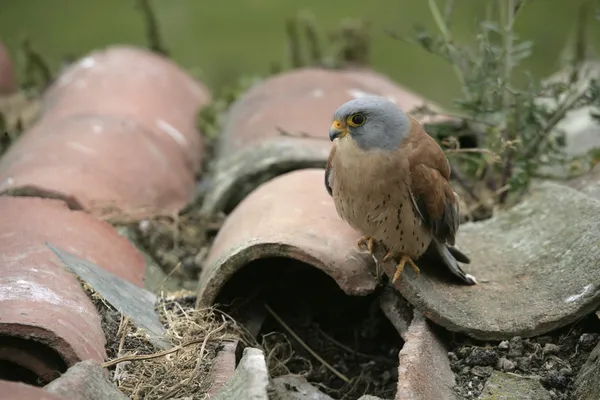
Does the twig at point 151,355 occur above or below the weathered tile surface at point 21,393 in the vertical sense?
below

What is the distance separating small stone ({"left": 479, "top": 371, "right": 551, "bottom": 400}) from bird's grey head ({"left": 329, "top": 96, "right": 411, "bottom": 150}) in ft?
2.39

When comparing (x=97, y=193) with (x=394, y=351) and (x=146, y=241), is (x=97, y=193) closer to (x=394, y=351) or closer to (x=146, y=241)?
(x=146, y=241)

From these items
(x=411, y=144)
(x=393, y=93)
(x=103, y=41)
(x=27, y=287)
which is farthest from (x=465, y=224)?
(x=103, y=41)

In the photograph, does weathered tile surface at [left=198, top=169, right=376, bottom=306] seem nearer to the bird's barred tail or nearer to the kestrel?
the kestrel

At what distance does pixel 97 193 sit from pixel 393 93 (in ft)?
A: 6.16

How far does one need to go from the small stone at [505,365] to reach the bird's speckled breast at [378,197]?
47 centimetres

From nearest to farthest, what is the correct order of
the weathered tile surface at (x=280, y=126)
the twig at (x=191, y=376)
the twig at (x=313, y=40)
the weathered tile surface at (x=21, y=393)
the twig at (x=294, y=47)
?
the weathered tile surface at (x=21, y=393)
the twig at (x=191, y=376)
the weathered tile surface at (x=280, y=126)
the twig at (x=313, y=40)
the twig at (x=294, y=47)

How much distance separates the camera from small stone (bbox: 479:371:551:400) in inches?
80.3

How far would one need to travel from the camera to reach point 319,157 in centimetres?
335

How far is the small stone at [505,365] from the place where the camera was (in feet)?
6.99

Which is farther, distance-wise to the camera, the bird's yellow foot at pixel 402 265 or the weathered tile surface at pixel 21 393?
the bird's yellow foot at pixel 402 265

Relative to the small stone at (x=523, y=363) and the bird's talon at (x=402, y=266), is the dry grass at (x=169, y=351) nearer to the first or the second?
the bird's talon at (x=402, y=266)

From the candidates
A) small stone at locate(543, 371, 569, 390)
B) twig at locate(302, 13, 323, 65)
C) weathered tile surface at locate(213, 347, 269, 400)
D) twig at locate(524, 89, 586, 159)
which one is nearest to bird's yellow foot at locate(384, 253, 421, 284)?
small stone at locate(543, 371, 569, 390)

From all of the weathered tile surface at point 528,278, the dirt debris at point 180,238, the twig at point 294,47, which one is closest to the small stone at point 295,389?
the weathered tile surface at point 528,278
